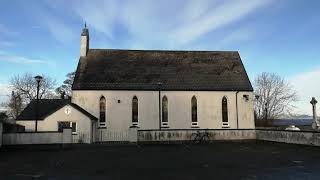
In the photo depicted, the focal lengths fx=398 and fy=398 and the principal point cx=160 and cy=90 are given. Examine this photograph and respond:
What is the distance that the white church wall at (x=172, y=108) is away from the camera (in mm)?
41875

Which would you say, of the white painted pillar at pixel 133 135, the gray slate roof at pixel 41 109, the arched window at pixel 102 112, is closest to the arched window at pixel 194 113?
the white painted pillar at pixel 133 135

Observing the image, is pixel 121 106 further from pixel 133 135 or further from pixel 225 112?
pixel 225 112

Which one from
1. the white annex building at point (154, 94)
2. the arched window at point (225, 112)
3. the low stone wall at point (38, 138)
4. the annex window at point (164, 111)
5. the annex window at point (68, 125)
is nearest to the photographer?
the low stone wall at point (38, 138)

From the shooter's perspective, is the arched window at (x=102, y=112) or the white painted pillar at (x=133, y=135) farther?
the arched window at (x=102, y=112)

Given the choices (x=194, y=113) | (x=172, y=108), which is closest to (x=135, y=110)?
(x=172, y=108)

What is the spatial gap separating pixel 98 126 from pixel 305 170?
2858cm

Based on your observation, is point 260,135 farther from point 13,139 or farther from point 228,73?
point 13,139

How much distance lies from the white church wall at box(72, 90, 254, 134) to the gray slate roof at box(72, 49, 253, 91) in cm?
67

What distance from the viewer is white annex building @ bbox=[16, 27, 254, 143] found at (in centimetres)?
4194

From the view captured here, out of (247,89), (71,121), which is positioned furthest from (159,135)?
(247,89)

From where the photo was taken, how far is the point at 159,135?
124 ft

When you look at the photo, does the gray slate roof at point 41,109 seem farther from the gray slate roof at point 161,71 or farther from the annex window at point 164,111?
the annex window at point 164,111

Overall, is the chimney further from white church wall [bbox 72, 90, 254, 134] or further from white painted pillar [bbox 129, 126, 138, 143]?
white painted pillar [bbox 129, 126, 138, 143]

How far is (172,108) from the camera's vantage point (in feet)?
141
